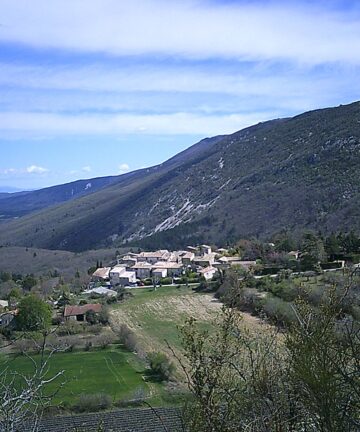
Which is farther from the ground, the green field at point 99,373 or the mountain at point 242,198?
the mountain at point 242,198

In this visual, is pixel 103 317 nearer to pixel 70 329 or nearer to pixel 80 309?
pixel 80 309

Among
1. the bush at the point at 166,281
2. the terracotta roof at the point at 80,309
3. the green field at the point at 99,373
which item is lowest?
the green field at the point at 99,373

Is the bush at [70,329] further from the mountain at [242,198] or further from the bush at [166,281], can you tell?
the mountain at [242,198]

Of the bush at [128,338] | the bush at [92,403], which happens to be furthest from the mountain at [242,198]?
the bush at [92,403]

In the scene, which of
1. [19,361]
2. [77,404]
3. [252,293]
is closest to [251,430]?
[77,404]

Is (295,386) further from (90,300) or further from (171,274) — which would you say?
(171,274)
